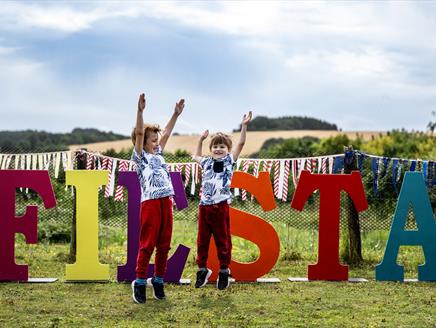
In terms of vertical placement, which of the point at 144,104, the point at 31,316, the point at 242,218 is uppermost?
the point at 144,104

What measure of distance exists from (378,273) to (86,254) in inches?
140

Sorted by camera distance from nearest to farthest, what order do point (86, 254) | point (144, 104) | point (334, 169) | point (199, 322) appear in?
point (199, 322) → point (144, 104) → point (86, 254) → point (334, 169)

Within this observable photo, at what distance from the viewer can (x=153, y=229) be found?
24.9ft

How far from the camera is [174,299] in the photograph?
25.8 feet

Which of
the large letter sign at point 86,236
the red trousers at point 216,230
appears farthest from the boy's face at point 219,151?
the large letter sign at point 86,236

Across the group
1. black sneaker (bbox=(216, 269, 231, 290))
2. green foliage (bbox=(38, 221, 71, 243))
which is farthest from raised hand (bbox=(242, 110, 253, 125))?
green foliage (bbox=(38, 221, 71, 243))

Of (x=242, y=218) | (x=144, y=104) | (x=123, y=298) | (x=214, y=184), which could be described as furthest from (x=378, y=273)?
(x=144, y=104)

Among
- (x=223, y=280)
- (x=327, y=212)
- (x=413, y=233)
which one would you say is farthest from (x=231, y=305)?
Answer: (x=413, y=233)

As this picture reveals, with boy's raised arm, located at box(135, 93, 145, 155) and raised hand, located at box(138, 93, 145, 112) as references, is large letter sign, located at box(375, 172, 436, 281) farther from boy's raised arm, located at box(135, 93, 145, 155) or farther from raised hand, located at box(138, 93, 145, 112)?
raised hand, located at box(138, 93, 145, 112)

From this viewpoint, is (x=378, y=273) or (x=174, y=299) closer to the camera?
(x=174, y=299)

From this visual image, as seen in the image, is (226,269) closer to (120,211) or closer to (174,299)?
(174,299)

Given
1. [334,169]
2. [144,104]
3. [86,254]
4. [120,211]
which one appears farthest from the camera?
[120,211]

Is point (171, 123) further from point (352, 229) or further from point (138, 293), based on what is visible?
point (352, 229)

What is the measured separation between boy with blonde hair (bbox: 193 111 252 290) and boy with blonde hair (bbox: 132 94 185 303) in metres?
0.63
